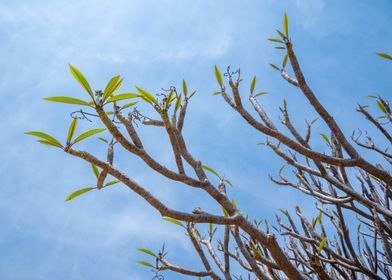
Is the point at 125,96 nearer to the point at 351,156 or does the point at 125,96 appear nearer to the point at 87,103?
the point at 87,103

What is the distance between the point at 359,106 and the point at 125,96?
168cm

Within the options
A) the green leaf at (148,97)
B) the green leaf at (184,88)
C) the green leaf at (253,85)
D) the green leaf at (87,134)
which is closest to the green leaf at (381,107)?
the green leaf at (253,85)

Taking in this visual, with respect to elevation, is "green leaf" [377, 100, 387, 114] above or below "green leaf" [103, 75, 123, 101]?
above

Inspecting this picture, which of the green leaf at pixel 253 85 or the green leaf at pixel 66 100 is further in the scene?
the green leaf at pixel 253 85

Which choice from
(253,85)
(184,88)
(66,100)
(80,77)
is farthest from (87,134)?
(253,85)

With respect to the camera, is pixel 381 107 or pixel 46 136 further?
pixel 381 107

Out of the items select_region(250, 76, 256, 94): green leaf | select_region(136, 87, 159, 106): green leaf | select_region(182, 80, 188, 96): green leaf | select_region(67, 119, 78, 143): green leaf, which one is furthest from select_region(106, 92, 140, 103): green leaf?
select_region(250, 76, 256, 94): green leaf

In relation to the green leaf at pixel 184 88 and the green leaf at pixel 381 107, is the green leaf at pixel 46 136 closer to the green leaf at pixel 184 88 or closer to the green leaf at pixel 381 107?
the green leaf at pixel 184 88

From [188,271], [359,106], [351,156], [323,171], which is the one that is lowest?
[188,271]

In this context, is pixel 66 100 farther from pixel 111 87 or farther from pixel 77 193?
pixel 77 193

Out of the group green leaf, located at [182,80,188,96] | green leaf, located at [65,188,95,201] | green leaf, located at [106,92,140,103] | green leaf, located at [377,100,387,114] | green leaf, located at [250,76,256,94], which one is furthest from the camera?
green leaf, located at [377,100,387,114]

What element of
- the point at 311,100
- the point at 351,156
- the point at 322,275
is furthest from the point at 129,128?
the point at 322,275

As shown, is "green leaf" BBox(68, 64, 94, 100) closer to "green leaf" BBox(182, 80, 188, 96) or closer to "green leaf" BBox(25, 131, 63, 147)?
"green leaf" BBox(25, 131, 63, 147)

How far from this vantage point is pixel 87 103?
4.34ft
